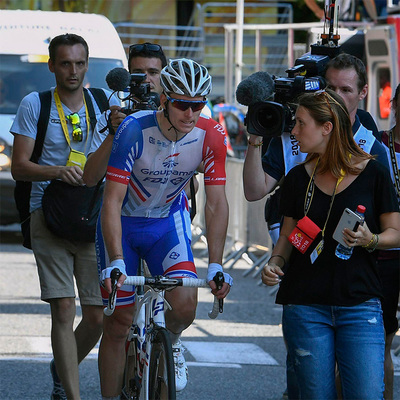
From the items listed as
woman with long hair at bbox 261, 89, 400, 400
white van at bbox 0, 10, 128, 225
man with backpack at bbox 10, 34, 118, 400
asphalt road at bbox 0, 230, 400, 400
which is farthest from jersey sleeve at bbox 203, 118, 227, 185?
white van at bbox 0, 10, 128, 225

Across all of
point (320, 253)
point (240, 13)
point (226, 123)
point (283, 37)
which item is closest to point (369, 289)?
point (320, 253)

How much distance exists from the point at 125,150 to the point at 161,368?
1.11m

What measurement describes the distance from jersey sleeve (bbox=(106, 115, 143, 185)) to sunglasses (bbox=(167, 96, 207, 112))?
0.99ft

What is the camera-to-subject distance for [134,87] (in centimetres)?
593

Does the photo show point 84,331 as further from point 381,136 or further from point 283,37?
point 283,37

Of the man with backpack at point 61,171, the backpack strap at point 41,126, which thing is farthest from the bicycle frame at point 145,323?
the backpack strap at point 41,126

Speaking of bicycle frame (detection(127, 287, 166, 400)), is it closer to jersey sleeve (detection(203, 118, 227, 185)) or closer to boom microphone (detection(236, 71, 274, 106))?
jersey sleeve (detection(203, 118, 227, 185))

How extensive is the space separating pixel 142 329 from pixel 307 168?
125 centimetres

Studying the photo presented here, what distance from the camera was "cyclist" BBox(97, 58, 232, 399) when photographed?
5207 millimetres

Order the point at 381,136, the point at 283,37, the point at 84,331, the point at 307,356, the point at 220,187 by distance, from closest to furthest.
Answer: the point at 307,356 → the point at 220,187 → the point at 381,136 → the point at 84,331 → the point at 283,37

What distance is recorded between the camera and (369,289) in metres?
4.78

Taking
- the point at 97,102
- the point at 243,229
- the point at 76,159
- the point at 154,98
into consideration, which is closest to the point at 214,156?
the point at 154,98

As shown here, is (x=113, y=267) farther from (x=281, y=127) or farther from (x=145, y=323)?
(x=281, y=127)

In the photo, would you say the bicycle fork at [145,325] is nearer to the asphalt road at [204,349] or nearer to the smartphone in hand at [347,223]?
the smartphone in hand at [347,223]
